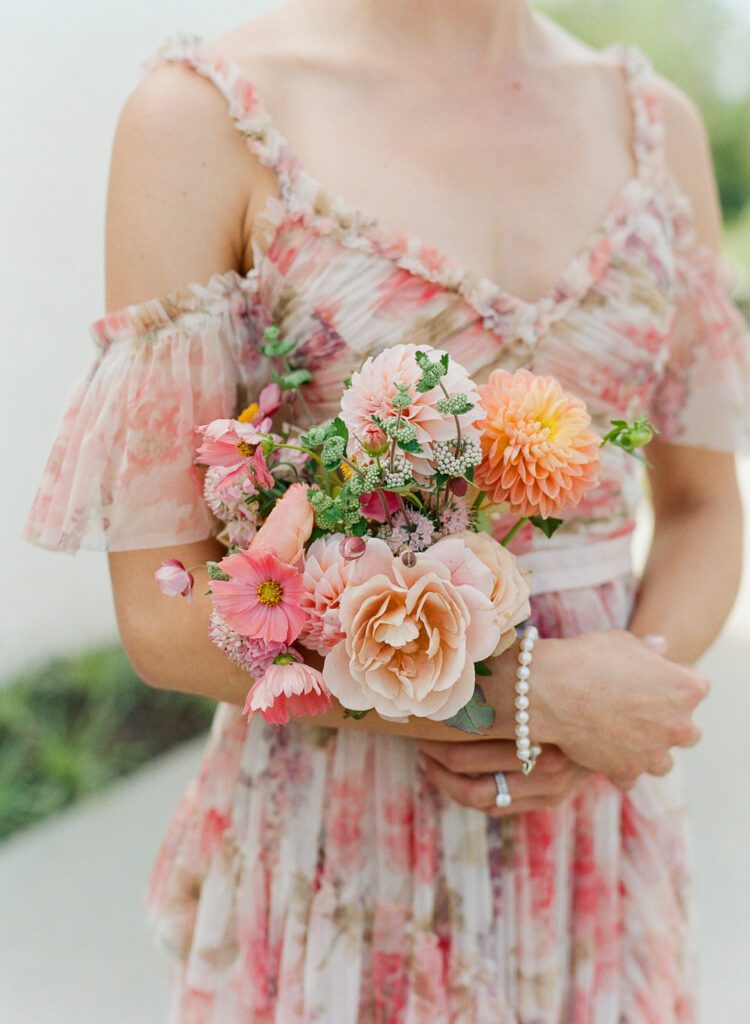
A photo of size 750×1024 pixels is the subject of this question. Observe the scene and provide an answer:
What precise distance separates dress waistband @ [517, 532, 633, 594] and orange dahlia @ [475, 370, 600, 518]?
0.75ft

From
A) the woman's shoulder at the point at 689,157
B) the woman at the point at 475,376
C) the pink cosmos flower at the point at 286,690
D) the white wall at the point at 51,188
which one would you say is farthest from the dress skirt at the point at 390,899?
the white wall at the point at 51,188

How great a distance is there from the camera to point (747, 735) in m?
2.93

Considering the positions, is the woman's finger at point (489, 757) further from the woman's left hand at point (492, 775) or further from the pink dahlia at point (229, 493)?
the pink dahlia at point (229, 493)

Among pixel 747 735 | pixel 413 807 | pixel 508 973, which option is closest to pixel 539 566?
pixel 413 807

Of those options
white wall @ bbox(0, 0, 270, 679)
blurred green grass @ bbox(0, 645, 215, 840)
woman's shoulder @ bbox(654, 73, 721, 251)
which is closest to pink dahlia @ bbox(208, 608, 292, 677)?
woman's shoulder @ bbox(654, 73, 721, 251)

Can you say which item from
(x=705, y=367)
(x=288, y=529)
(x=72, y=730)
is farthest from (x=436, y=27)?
(x=72, y=730)

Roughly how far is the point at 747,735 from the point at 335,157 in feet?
8.43

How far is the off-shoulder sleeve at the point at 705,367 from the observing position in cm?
103

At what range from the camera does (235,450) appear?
64 centimetres

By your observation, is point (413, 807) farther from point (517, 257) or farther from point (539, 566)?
point (517, 257)

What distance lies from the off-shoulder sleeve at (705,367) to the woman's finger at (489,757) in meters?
0.41

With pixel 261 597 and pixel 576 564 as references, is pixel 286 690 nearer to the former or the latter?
pixel 261 597

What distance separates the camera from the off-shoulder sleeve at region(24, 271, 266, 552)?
0.79 m

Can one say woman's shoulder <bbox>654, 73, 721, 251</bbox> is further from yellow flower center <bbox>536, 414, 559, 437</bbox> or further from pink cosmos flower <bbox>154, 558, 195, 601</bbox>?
pink cosmos flower <bbox>154, 558, 195, 601</bbox>
